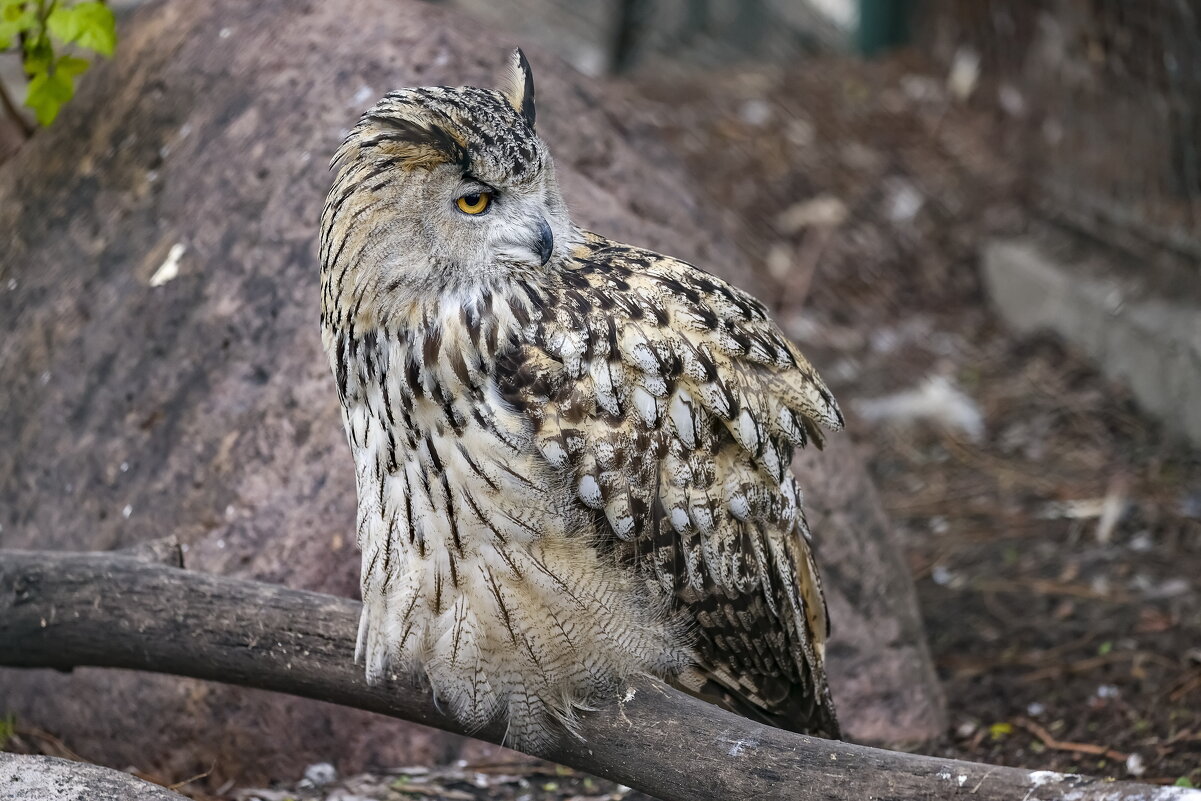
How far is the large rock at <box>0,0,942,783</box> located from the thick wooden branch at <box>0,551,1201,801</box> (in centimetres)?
47

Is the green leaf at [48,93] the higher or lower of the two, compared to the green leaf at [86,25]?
lower

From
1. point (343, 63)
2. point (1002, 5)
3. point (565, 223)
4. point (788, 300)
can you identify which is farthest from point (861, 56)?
point (565, 223)

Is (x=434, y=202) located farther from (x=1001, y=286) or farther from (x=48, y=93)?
(x=1001, y=286)

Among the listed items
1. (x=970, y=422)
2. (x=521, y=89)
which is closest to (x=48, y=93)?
(x=521, y=89)

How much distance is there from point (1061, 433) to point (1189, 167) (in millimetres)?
1213

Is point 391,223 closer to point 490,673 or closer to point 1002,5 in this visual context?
point 490,673

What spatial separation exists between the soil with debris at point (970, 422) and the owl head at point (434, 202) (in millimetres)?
1490

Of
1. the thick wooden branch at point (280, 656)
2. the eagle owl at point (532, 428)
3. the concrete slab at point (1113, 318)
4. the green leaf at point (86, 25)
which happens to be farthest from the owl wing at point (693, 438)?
the concrete slab at point (1113, 318)

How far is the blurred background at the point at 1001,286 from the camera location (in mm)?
3826

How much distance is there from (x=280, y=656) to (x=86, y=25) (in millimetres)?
2115

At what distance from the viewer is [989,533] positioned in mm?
4711

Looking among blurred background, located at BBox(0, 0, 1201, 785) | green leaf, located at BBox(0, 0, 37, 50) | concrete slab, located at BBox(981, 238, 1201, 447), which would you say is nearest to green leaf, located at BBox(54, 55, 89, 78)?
green leaf, located at BBox(0, 0, 37, 50)

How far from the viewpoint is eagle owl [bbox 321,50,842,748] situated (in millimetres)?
2316

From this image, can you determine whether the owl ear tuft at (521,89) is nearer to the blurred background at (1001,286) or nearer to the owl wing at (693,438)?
the owl wing at (693,438)
